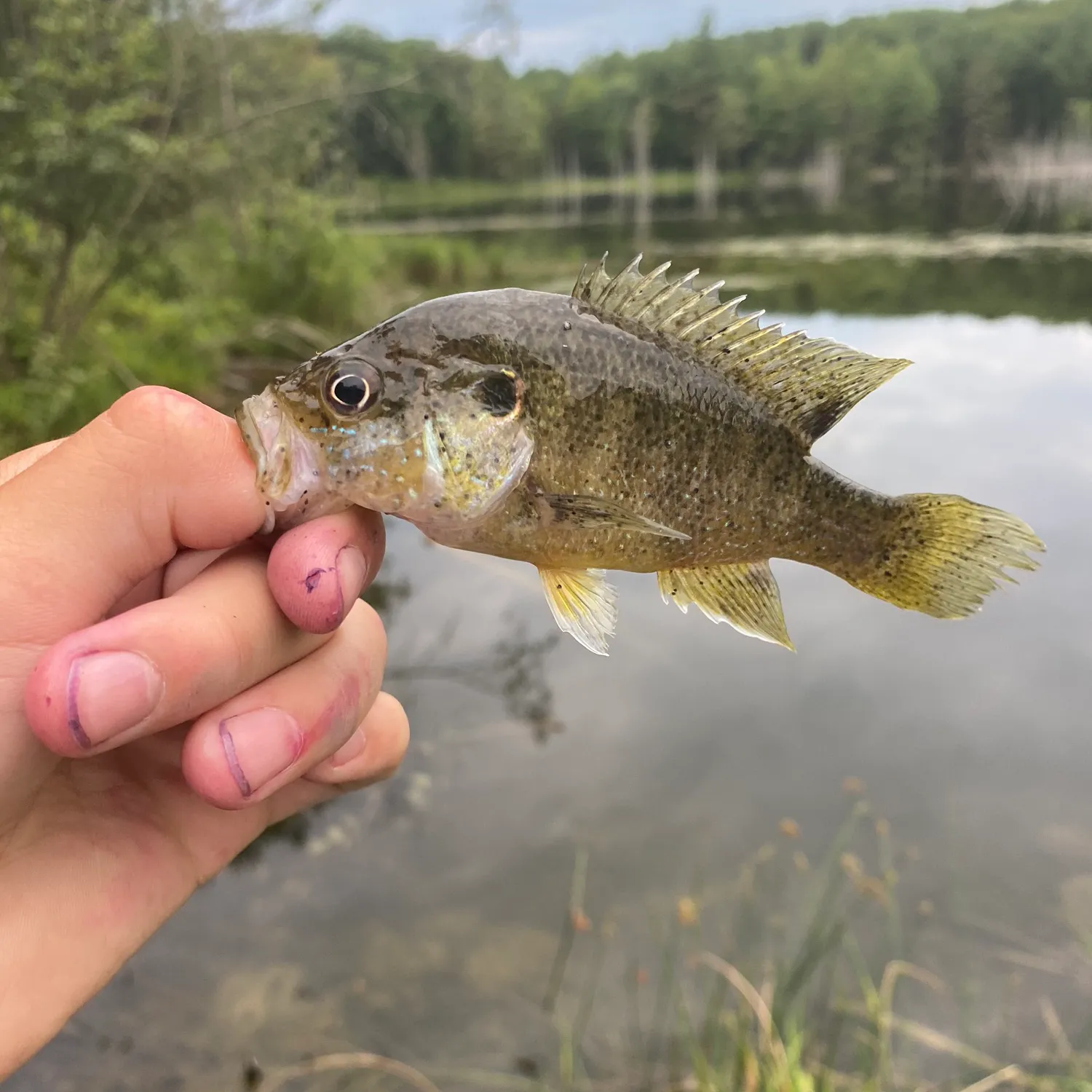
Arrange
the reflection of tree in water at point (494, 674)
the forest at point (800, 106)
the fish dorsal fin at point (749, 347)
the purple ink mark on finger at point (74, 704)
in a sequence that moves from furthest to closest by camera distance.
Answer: the forest at point (800, 106)
the reflection of tree in water at point (494, 674)
the fish dorsal fin at point (749, 347)
the purple ink mark on finger at point (74, 704)

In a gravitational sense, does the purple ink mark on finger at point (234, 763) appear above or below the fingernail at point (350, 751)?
above

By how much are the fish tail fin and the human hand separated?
136 cm

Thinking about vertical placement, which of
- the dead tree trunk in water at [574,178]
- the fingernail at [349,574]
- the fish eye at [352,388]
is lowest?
the dead tree trunk in water at [574,178]

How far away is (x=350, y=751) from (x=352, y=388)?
1.22 meters

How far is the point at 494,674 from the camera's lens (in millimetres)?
A: 9125

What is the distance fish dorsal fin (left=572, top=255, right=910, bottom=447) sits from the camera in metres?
2.03

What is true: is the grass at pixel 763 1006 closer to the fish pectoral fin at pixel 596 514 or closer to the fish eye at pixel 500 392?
the fish pectoral fin at pixel 596 514

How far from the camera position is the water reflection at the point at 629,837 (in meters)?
5.41

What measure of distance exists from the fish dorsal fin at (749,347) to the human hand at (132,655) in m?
0.82

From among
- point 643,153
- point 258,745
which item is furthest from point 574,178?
point 258,745

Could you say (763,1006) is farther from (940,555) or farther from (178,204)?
(178,204)

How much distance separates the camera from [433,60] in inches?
517

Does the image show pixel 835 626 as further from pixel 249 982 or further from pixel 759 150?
pixel 759 150

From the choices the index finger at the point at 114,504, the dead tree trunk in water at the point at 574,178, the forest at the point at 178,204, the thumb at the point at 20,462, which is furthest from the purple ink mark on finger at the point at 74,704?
the dead tree trunk in water at the point at 574,178
